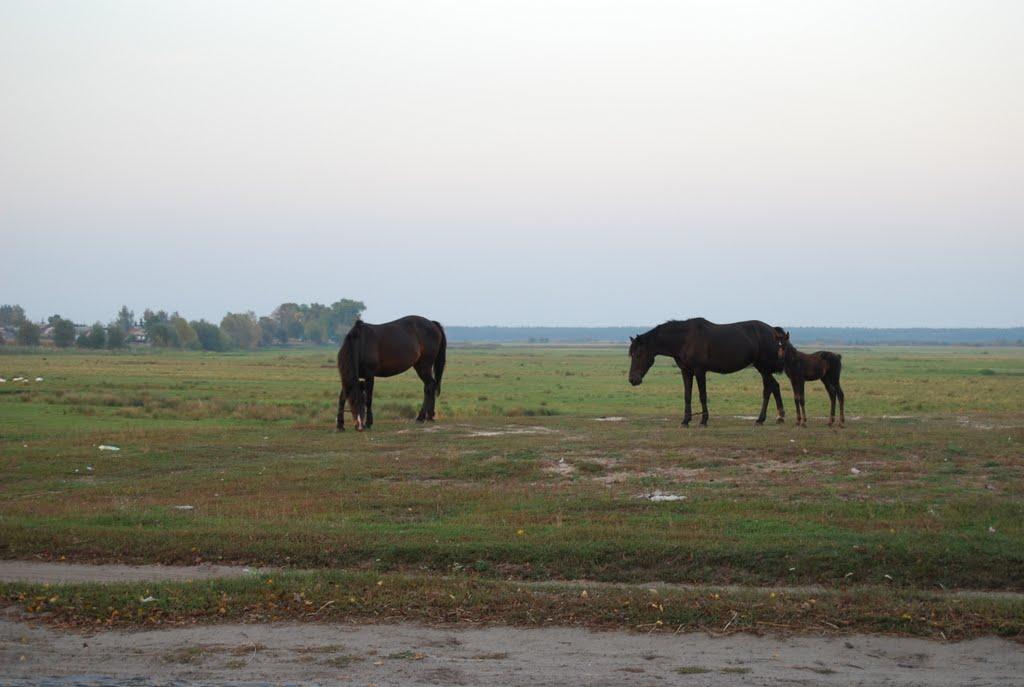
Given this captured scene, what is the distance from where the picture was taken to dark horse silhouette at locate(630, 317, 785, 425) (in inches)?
886

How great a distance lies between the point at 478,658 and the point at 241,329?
178 m

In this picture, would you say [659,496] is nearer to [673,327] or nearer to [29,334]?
[673,327]

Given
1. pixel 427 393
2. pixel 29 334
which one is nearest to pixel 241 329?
pixel 29 334

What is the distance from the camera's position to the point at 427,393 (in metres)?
25.1

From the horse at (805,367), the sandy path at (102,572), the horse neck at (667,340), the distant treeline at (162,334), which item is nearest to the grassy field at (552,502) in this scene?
the sandy path at (102,572)

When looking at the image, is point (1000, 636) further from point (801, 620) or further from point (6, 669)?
point (6, 669)

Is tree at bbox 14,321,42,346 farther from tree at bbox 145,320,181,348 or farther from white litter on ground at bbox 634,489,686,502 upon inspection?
white litter on ground at bbox 634,489,686,502

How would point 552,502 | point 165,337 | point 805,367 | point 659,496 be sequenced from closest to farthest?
point 552,502
point 659,496
point 805,367
point 165,337

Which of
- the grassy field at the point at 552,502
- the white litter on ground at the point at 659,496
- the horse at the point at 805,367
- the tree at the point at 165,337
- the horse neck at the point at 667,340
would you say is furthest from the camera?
the tree at the point at 165,337

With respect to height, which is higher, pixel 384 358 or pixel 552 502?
pixel 384 358

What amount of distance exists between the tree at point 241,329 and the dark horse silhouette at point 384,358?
153 meters

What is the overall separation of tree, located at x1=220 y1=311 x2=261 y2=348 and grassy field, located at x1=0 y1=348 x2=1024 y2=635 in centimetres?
15529

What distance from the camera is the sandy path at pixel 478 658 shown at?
719cm

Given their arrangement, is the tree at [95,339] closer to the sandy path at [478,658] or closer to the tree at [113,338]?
the tree at [113,338]
